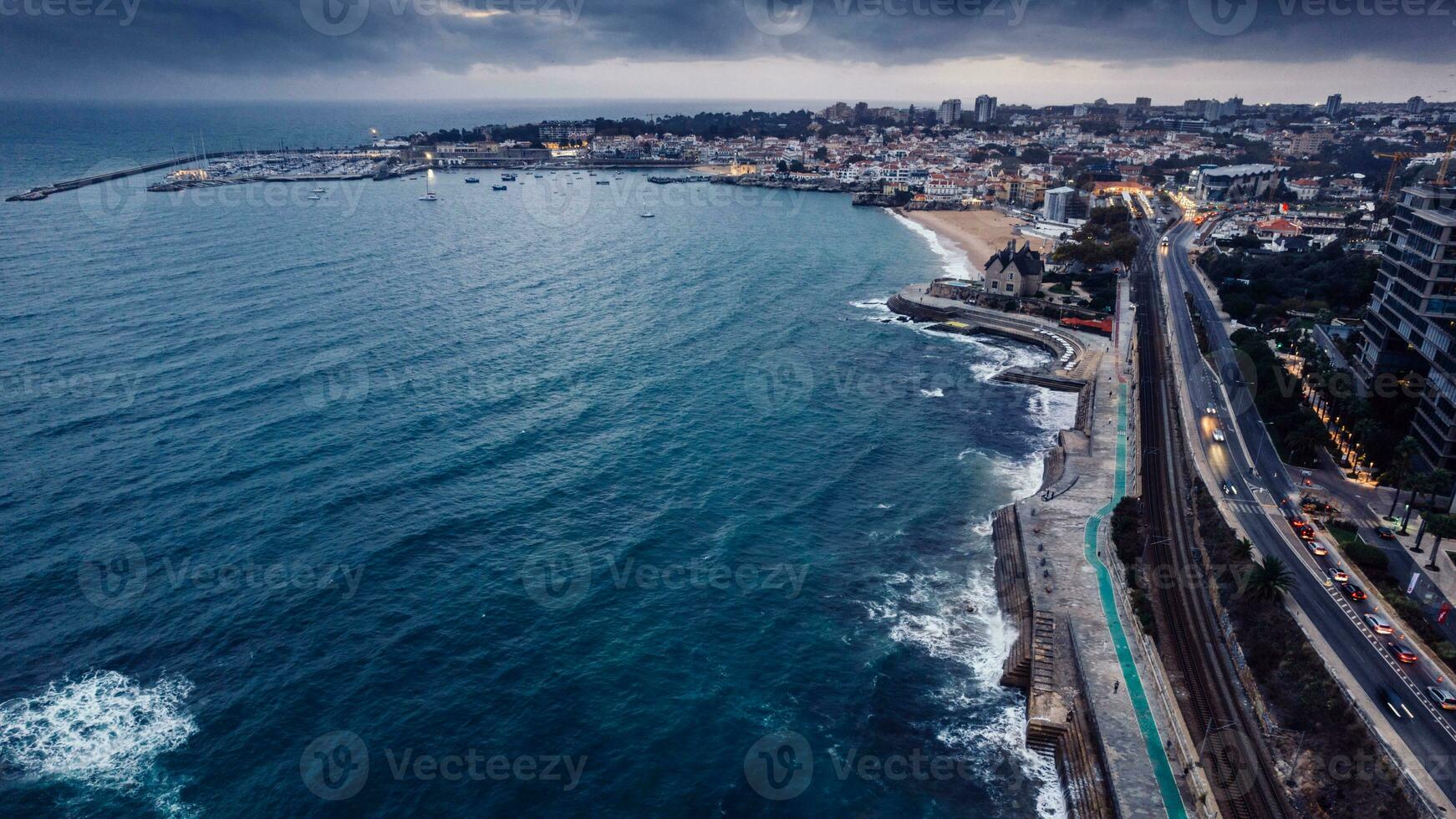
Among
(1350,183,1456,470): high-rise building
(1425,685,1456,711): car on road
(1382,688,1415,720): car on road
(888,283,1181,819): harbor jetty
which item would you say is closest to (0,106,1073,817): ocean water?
(888,283,1181,819): harbor jetty

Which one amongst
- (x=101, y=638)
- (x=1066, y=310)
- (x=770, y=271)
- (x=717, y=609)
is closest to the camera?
(x=101, y=638)

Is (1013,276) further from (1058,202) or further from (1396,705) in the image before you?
(1058,202)

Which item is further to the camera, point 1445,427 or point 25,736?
point 1445,427

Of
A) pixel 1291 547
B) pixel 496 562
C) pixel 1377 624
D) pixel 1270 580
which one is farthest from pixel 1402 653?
pixel 496 562

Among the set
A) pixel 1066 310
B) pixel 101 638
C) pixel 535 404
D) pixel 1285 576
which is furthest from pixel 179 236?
pixel 1285 576

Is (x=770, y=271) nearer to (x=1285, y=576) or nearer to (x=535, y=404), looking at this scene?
(x=535, y=404)

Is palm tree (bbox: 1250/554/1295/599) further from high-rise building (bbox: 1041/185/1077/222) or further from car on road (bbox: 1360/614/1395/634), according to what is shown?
high-rise building (bbox: 1041/185/1077/222)

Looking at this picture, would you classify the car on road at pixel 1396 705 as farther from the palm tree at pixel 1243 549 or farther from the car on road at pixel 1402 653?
the palm tree at pixel 1243 549
